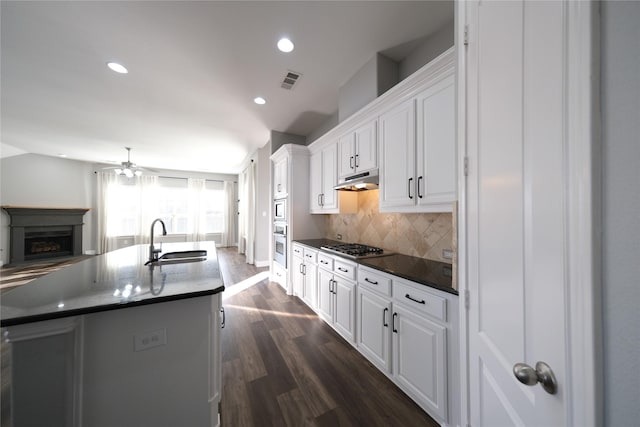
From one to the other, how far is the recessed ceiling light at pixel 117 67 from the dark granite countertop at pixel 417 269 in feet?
11.0

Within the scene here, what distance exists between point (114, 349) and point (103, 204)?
8.12 metres

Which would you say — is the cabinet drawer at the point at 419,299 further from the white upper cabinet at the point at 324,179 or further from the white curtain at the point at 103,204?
the white curtain at the point at 103,204

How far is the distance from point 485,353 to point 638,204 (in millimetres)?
653

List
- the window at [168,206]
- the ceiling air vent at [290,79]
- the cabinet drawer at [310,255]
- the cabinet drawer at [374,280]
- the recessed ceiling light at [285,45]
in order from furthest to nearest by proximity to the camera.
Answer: the window at [168,206], the cabinet drawer at [310,255], the ceiling air vent at [290,79], the recessed ceiling light at [285,45], the cabinet drawer at [374,280]

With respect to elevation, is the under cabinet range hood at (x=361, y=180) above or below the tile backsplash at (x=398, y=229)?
above

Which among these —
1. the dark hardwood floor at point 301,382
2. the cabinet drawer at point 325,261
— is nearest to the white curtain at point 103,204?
the dark hardwood floor at point 301,382

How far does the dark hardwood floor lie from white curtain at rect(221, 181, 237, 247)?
6.09 meters

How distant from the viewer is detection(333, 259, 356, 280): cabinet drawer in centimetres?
211

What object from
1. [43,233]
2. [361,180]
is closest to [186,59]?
[361,180]

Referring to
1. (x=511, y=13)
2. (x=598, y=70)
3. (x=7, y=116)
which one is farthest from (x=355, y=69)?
(x=7, y=116)

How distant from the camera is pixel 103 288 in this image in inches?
47.2

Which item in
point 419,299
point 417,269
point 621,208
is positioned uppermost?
point 621,208

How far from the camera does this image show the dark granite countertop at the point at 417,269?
138cm

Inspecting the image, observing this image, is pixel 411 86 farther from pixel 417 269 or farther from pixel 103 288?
pixel 103 288
